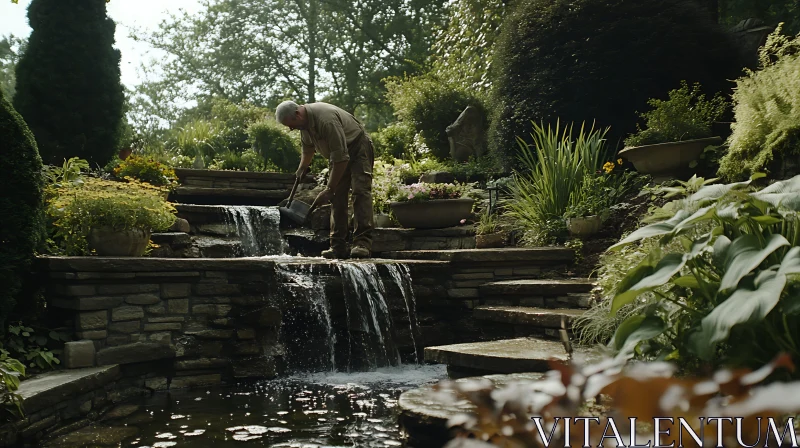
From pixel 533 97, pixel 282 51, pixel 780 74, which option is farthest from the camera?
pixel 282 51

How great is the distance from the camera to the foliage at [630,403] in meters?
0.69

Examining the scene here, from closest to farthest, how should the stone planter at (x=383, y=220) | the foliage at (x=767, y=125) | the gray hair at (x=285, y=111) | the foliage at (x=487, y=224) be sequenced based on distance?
1. the foliage at (x=767, y=125)
2. the gray hair at (x=285, y=111)
3. the foliage at (x=487, y=224)
4. the stone planter at (x=383, y=220)

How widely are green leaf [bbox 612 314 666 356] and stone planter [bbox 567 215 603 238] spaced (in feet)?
11.8

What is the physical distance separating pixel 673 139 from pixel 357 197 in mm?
2885

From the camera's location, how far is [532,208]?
6.52 m

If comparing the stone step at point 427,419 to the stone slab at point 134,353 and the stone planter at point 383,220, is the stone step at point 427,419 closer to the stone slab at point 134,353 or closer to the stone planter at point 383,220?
the stone slab at point 134,353

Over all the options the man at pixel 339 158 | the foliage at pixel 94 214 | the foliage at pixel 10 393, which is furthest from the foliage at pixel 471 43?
the foliage at pixel 10 393

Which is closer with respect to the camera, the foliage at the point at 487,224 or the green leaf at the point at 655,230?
the green leaf at the point at 655,230

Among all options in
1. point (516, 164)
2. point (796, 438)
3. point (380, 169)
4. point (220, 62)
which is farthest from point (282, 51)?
point (796, 438)

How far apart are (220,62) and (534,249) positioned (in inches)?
736

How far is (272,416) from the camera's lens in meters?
3.70

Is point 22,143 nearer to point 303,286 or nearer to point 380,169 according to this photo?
point 303,286

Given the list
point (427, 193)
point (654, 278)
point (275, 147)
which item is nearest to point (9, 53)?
point (275, 147)

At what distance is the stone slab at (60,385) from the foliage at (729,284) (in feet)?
9.10
